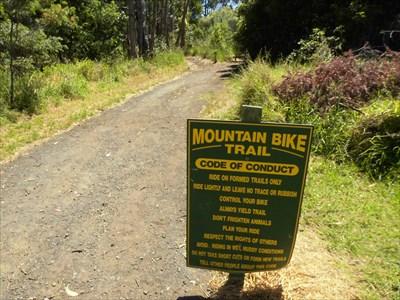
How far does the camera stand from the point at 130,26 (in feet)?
50.0

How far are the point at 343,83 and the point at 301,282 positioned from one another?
155 inches

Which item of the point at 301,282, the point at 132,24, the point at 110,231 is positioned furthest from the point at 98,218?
the point at 132,24

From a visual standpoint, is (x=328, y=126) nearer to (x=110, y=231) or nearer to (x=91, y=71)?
(x=110, y=231)

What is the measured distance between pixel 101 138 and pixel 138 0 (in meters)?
10.3

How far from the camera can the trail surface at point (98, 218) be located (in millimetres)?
3270

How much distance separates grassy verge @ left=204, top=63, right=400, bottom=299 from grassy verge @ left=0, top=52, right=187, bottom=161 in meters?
4.57

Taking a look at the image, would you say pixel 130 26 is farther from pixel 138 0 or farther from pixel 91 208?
pixel 91 208

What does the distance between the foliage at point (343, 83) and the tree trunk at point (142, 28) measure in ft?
35.0

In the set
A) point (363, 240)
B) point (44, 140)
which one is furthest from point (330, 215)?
point (44, 140)

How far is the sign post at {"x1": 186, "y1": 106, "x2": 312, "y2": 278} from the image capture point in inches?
89.2

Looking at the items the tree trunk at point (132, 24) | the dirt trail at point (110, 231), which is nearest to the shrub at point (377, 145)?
the dirt trail at point (110, 231)

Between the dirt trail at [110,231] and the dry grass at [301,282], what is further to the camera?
the dirt trail at [110,231]

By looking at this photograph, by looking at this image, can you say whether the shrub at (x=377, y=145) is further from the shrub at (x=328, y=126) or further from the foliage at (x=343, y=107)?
the shrub at (x=328, y=126)

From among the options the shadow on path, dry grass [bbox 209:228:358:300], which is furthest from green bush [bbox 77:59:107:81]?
the shadow on path
